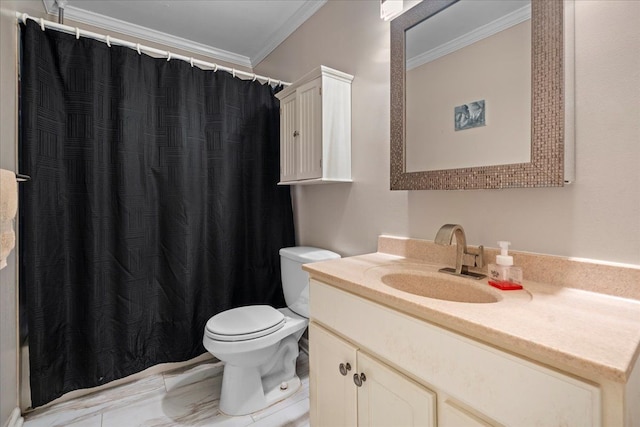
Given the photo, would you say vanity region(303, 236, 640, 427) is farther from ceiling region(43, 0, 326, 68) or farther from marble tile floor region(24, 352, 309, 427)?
ceiling region(43, 0, 326, 68)

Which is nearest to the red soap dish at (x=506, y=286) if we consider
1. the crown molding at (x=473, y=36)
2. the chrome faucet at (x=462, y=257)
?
the chrome faucet at (x=462, y=257)

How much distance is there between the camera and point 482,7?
3.44 ft

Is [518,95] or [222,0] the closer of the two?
[518,95]

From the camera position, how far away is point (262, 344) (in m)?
1.47

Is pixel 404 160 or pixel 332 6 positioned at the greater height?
pixel 332 6

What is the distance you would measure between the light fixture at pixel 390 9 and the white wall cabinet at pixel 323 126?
1.09 ft

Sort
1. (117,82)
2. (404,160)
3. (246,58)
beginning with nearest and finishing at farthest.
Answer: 1. (404,160)
2. (117,82)
3. (246,58)

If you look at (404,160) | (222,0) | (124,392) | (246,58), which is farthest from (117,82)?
(124,392)

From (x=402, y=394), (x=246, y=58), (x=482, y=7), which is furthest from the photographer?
(x=246, y=58)

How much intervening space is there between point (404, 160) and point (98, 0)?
86.3 inches

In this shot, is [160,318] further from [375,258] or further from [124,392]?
[375,258]

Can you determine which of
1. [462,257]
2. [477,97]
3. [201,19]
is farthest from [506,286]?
[201,19]

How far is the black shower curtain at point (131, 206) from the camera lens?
4.81ft

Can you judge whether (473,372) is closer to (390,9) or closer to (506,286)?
(506,286)
